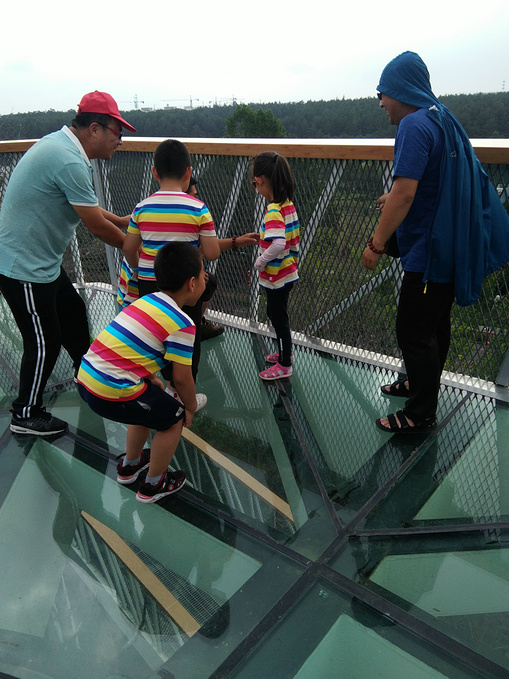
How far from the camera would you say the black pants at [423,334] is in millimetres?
2381

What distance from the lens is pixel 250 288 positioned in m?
3.88

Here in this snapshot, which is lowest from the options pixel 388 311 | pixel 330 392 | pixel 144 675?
pixel 144 675

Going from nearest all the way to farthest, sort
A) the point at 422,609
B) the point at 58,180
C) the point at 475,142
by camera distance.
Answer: the point at 422,609
the point at 58,180
the point at 475,142

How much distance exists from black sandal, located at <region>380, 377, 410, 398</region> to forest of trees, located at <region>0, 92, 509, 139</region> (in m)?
1.50

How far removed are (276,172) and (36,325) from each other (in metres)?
1.57

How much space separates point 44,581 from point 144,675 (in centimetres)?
58

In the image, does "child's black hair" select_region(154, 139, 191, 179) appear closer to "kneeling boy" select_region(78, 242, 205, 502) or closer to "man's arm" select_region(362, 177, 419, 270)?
"kneeling boy" select_region(78, 242, 205, 502)

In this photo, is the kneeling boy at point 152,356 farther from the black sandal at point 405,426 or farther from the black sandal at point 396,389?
the black sandal at point 396,389

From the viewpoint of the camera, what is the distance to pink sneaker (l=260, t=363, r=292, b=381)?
10.5 ft

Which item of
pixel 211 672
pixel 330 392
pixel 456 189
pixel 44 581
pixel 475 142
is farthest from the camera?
pixel 330 392

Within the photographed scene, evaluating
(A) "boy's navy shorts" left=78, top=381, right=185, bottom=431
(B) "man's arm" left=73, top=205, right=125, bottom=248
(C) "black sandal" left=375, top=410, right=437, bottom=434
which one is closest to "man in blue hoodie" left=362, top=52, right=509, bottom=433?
(C) "black sandal" left=375, top=410, right=437, bottom=434

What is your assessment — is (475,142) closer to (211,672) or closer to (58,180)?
(58,180)

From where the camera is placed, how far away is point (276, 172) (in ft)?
9.31

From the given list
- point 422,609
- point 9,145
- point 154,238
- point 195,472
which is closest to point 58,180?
point 154,238
